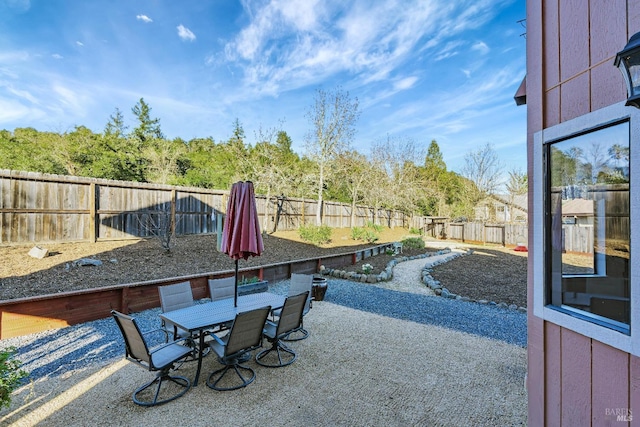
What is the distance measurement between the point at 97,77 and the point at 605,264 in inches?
638

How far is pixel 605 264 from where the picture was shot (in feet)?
6.39

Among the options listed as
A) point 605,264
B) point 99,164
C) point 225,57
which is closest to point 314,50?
point 225,57

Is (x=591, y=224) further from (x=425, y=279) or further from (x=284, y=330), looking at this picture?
(x=425, y=279)

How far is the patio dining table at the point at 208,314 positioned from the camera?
10.4ft

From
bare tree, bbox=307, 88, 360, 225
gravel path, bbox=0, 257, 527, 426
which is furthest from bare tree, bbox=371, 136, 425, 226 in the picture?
gravel path, bbox=0, 257, 527, 426

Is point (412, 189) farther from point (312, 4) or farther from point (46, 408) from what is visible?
point (46, 408)

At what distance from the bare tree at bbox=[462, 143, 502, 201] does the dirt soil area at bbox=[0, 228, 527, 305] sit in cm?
1425

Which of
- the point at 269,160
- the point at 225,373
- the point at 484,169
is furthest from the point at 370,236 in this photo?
the point at 484,169

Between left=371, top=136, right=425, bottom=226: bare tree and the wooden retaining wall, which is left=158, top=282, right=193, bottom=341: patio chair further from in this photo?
left=371, top=136, right=425, bottom=226: bare tree

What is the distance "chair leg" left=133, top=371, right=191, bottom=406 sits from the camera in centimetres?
280

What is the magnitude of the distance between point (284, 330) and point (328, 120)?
539 inches

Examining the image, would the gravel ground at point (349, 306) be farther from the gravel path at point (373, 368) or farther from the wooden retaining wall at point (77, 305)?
the wooden retaining wall at point (77, 305)

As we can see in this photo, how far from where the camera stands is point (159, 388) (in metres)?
2.83

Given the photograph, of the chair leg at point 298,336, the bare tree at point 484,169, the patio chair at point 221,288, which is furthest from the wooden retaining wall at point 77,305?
the bare tree at point 484,169
